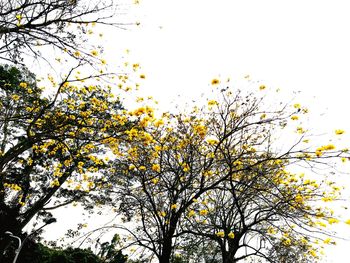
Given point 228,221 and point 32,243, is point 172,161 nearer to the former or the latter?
point 228,221

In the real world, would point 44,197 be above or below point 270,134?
below

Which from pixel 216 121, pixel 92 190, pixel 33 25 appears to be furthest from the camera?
pixel 92 190

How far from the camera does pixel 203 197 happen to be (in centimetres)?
826

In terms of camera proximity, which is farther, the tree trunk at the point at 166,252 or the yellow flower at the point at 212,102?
the tree trunk at the point at 166,252

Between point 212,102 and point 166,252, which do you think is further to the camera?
point 166,252

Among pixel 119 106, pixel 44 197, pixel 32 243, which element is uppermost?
pixel 119 106

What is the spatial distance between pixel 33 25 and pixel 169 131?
13.2 ft

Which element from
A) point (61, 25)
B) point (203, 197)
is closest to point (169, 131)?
point (203, 197)

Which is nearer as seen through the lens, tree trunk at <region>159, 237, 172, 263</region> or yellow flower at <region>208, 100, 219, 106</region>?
yellow flower at <region>208, 100, 219, 106</region>

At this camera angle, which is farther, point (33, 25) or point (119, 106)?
point (119, 106)

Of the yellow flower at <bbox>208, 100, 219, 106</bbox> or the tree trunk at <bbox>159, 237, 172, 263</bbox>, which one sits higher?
the yellow flower at <bbox>208, 100, 219, 106</bbox>

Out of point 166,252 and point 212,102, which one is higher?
point 212,102

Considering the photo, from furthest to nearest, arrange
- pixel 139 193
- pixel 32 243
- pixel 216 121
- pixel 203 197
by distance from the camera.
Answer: pixel 32 243, pixel 203 197, pixel 139 193, pixel 216 121

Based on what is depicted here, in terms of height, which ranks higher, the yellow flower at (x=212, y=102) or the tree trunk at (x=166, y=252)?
the yellow flower at (x=212, y=102)
